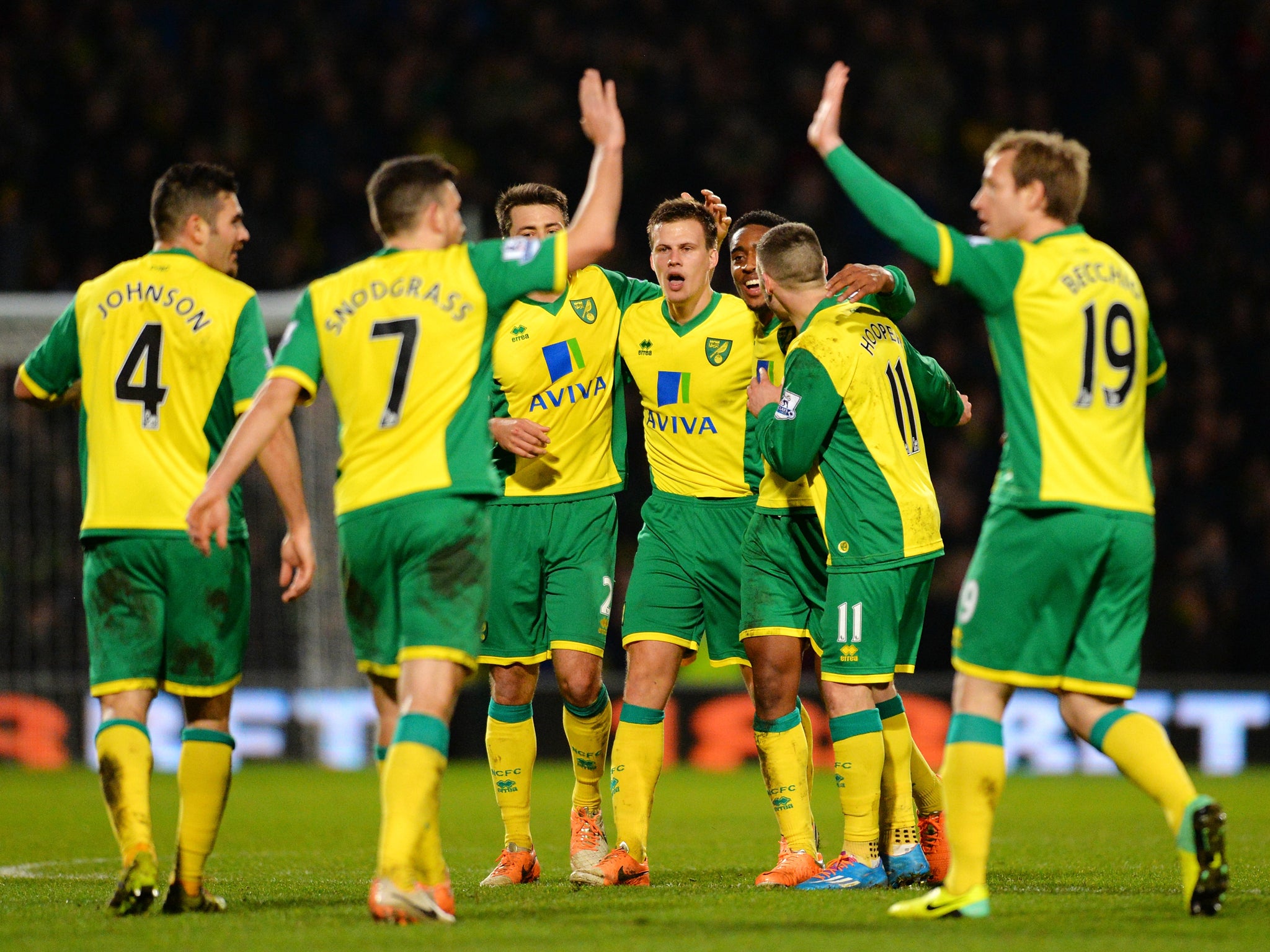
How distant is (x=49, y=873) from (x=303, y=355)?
2.98 m

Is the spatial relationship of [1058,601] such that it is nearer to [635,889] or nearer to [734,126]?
[635,889]

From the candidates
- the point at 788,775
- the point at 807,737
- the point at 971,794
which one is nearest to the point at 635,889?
the point at 788,775

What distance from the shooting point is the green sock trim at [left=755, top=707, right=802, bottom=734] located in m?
6.25

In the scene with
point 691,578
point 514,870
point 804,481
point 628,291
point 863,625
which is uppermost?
point 628,291

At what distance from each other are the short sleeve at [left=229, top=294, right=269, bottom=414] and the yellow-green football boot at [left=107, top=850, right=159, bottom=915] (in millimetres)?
1470

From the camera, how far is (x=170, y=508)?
5273mm

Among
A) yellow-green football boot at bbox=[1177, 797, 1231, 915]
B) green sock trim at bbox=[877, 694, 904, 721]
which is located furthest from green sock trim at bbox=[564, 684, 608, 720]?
yellow-green football boot at bbox=[1177, 797, 1231, 915]

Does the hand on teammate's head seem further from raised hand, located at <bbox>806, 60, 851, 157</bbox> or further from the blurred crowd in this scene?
the blurred crowd

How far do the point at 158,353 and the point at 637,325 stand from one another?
7.06 ft

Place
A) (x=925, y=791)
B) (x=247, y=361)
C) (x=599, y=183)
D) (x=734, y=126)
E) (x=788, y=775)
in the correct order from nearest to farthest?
(x=599, y=183) → (x=247, y=361) → (x=788, y=775) → (x=925, y=791) → (x=734, y=126)

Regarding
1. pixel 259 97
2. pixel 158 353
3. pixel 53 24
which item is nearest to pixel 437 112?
pixel 259 97

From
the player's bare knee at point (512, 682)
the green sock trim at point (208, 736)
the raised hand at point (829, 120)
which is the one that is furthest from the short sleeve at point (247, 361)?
the raised hand at point (829, 120)

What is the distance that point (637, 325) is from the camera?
678cm

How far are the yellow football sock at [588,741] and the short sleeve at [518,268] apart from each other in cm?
215
